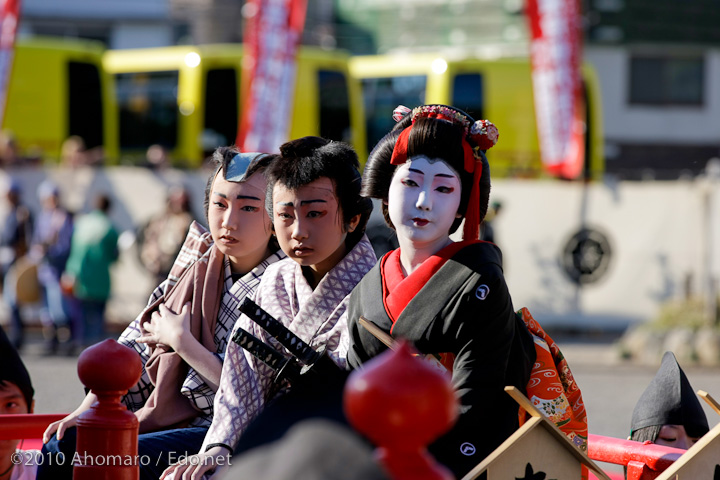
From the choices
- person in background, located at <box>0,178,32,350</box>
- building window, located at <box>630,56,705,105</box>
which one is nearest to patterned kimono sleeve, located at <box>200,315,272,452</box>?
person in background, located at <box>0,178,32,350</box>

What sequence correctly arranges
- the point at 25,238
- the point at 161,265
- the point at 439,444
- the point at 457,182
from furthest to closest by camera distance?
the point at 25,238 → the point at 161,265 → the point at 457,182 → the point at 439,444

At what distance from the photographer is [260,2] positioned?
11.8 metres

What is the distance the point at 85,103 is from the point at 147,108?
101cm

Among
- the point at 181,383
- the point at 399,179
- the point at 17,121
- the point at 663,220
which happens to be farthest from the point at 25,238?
the point at 399,179

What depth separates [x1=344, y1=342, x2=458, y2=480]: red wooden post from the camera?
3.38ft

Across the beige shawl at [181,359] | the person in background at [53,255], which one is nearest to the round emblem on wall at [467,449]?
the beige shawl at [181,359]

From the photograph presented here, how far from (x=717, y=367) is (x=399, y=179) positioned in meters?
7.77

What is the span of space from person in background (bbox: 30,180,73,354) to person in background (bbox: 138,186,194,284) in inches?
31.6

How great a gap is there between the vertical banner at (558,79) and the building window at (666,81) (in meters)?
9.74

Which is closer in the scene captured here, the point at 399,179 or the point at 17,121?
the point at 399,179

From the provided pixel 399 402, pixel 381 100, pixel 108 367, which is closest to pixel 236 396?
pixel 108 367

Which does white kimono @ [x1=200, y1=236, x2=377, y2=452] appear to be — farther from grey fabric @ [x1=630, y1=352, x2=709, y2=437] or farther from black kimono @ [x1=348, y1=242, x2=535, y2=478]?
grey fabric @ [x1=630, y1=352, x2=709, y2=437]

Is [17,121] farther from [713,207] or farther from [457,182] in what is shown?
[457,182]

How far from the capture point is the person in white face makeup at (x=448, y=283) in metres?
2.28
